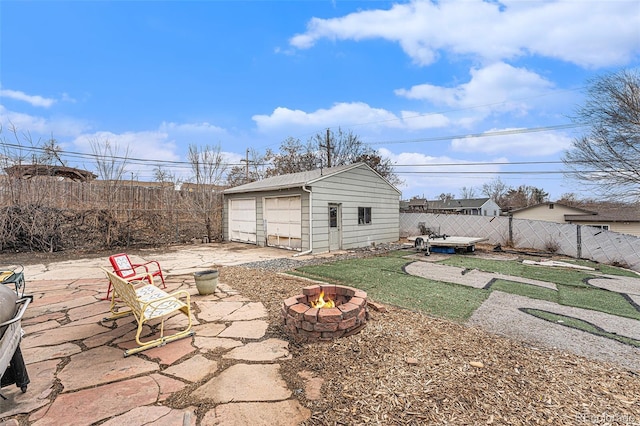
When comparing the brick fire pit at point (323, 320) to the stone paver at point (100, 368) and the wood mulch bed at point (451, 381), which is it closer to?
the wood mulch bed at point (451, 381)

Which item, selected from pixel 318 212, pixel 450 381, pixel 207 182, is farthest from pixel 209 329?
pixel 207 182

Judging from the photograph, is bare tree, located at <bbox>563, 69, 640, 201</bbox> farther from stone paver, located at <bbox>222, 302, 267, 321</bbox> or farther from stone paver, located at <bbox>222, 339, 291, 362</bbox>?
stone paver, located at <bbox>222, 339, 291, 362</bbox>

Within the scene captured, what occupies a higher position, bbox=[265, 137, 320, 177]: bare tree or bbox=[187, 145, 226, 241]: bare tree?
bbox=[265, 137, 320, 177]: bare tree

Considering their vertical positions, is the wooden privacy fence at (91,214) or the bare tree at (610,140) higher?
the bare tree at (610,140)

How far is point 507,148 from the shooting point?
19.9 metres

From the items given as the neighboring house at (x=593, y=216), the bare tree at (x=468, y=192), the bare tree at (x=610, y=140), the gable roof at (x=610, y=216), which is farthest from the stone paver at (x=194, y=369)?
the bare tree at (x=468, y=192)

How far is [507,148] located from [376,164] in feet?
30.3

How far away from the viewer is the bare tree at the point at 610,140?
11844 mm

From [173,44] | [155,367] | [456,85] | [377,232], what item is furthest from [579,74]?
[155,367]

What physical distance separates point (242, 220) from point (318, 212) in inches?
177

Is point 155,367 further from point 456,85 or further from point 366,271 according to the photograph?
point 456,85

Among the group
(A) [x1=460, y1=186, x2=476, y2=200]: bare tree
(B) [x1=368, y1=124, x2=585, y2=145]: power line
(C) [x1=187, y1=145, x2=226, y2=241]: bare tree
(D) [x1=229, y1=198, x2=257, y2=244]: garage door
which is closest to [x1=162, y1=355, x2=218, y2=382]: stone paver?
(D) [x1=229, y1=198, x2=257, y2=244]: garage door

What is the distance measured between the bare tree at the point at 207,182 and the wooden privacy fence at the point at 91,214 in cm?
25

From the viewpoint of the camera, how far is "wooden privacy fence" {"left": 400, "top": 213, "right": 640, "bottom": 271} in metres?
9.70
